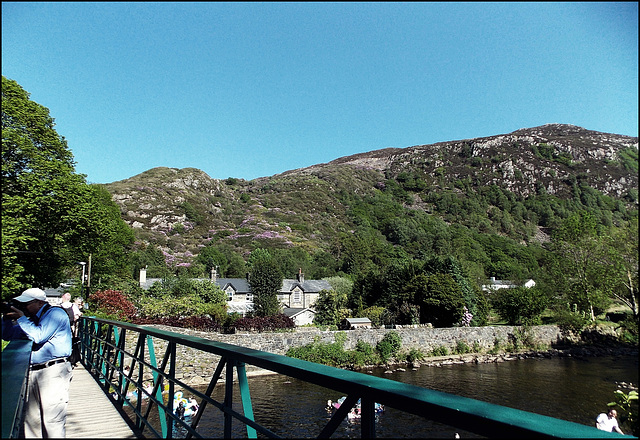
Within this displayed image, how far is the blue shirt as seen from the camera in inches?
179

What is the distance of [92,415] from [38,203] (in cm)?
1585

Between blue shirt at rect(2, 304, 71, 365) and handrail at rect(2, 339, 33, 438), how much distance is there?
2.99 feet

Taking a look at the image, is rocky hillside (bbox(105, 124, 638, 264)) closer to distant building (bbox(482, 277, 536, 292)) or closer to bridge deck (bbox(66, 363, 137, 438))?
distant building (bbox(482, 277, 536, 292))

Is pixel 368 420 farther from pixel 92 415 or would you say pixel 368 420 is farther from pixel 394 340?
pixel 394 340

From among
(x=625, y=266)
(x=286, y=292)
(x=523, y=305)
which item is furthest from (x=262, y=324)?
(x=523, y=305)

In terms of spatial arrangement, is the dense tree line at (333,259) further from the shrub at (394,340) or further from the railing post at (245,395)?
the shrub at (394,340)

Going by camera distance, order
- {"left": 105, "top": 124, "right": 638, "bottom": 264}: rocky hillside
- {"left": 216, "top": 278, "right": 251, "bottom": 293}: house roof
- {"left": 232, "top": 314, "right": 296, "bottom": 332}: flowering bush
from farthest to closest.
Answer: {"left": 105, "top": 124, "right": 638, "bottom": 264}: rocky hillside, {"left": 216, "top": 278, "right": 251, "bottom": 293}: house roof, {"left": 232, "top": 314, "right": 296, "bottom": 332}: flowering bush

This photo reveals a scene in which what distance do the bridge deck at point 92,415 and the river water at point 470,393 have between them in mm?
4864

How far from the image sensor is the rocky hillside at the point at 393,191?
92.1m

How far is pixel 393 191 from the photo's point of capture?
142 meters

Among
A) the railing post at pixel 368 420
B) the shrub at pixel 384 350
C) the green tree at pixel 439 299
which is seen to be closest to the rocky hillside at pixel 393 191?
the green tree at pixel 439 299

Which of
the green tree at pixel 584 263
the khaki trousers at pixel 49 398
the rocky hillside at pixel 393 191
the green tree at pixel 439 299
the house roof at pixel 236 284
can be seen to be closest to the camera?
the khaki trousers at pixel 49 398

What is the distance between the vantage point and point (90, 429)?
15.7 feet

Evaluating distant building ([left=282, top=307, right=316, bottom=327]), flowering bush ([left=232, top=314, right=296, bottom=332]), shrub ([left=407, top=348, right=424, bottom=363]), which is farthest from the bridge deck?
distant building ([left=282, top=307, right=316, bottom=327])
